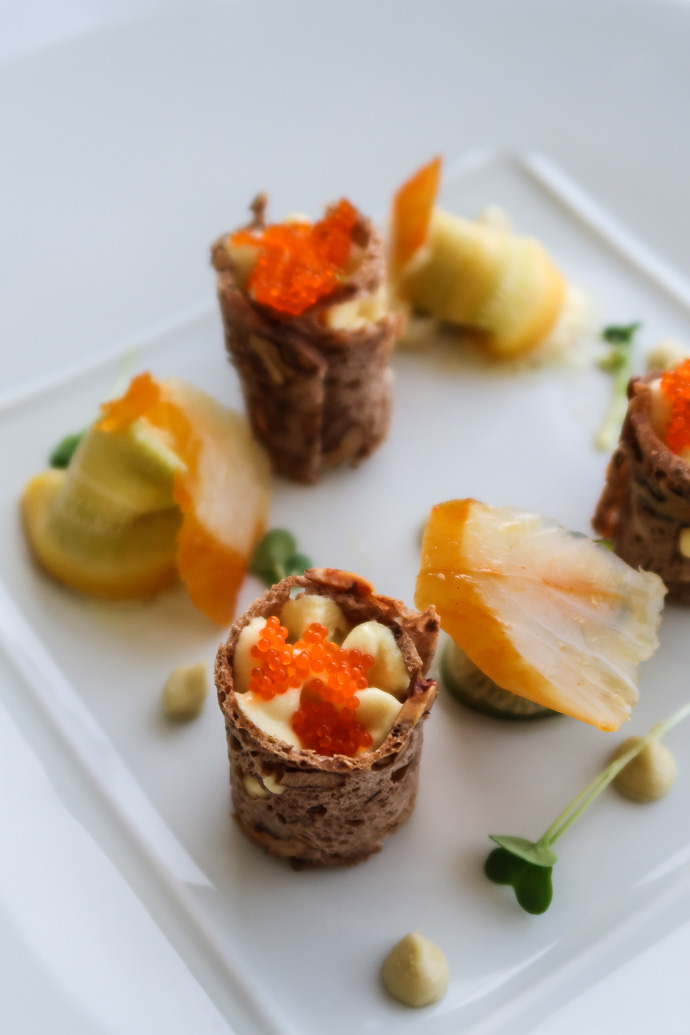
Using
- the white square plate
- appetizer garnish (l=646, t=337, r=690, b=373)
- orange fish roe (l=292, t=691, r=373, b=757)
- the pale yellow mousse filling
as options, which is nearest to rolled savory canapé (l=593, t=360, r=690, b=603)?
the white square plate

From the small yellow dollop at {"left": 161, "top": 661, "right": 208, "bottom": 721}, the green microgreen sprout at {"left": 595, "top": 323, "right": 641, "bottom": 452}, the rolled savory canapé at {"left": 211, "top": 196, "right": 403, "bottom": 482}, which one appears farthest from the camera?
the green microgreen sprout at {"left": 595, "top": 323, "right": 641, "bottom": 452}

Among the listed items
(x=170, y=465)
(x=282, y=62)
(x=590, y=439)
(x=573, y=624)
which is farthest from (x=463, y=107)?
(x=573, y=624)

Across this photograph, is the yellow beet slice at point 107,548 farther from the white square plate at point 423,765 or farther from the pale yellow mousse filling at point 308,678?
the pale yellow mousse filling at point 308,678

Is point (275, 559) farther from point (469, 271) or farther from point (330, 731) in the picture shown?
point (469, 271)

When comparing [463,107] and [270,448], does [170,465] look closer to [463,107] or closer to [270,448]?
[270,448]

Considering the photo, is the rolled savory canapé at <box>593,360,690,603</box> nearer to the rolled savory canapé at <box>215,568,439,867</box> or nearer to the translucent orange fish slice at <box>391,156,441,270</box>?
the rolled savory canapé at <box>215,568,439,867</box>
